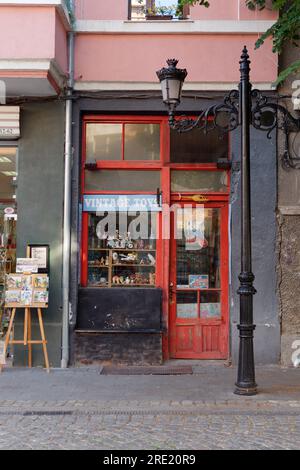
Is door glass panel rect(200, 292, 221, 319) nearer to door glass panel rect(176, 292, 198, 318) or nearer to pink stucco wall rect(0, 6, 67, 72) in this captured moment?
door glass panel rect(176, 292, 198, 318)

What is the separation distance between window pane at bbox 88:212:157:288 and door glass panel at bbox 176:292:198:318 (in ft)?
2.02

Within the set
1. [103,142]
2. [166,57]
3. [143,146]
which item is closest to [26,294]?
[103,142]

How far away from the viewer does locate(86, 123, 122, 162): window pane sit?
952 centimetres

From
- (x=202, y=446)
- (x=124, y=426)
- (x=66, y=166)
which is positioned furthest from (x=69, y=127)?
(x=202, y=446)

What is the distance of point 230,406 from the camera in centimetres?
683

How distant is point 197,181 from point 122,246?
5.47 ft

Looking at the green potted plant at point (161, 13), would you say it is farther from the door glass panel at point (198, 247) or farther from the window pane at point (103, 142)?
the door glass panel at point (198, 247)

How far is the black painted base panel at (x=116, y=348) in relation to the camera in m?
9.03

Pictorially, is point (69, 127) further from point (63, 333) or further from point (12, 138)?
point (63, 333)

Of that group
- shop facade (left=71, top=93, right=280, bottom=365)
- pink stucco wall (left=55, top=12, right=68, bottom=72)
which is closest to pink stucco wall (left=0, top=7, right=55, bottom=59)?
pink stucco wall (left=55, top=12, right=68, bottom=72)

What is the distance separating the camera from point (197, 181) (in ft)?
31.3

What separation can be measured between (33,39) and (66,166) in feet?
6.50

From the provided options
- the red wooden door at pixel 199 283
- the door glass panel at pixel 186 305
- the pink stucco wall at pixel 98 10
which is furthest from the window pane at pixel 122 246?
the pink stucco wall at pixel 98 10

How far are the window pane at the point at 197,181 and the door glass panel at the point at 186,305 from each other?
178 centimetres
